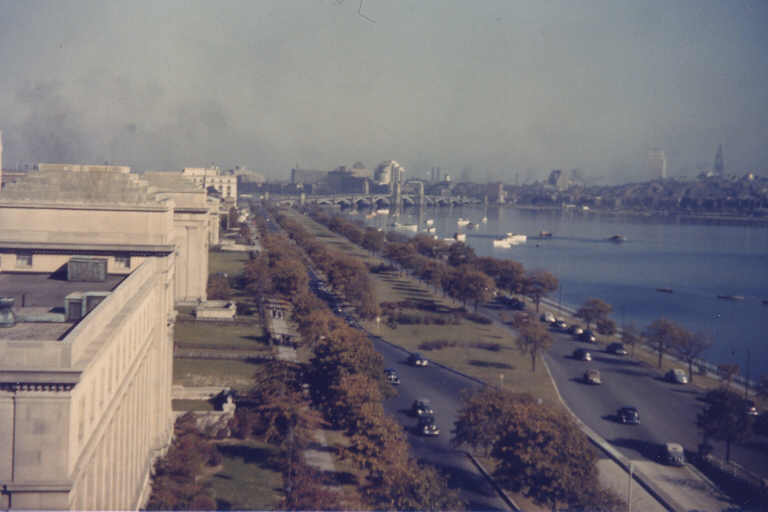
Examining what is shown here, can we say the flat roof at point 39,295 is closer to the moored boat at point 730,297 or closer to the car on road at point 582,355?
the car on road at point 582,355

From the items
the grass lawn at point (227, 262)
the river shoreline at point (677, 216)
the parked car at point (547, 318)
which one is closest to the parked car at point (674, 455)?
the parked car at point (547, 318)

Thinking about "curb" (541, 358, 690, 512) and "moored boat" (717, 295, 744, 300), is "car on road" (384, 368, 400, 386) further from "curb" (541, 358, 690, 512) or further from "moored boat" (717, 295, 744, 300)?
"moored boat" (717, 295, 744, 300)

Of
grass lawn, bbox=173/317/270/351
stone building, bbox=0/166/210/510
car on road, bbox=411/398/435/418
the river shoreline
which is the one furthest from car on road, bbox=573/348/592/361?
the river shoreline

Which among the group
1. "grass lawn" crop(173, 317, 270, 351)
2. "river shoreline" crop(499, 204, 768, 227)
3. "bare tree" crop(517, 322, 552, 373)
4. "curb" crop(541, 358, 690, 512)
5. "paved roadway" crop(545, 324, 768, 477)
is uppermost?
"river shoreline" crop(499, 204, 768, 227)

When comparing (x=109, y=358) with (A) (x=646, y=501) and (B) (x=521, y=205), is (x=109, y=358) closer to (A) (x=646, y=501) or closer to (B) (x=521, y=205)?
(A) (x=646, y=501)

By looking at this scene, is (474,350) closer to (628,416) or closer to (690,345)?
(690,345)

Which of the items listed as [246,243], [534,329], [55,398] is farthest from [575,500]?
[246,243]

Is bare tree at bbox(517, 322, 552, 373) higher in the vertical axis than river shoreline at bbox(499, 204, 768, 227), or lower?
lower
